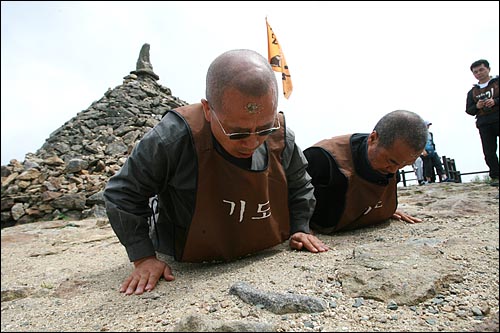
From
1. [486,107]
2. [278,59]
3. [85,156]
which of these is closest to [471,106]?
[486,107]

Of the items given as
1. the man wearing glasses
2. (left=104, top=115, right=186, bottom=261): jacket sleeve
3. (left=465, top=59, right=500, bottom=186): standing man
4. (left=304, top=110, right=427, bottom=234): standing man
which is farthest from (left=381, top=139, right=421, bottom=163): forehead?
(left=465, top=59, right=500, bottom=186): standing man

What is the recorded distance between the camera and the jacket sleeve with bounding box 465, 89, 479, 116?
4727 millimetres

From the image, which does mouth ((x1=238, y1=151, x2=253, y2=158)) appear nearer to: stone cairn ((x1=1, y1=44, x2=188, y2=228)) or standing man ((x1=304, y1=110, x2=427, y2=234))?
standing man ((x1=304, y1=110, x2=427, y2=234))

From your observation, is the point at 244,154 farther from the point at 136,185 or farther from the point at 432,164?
the point at 432,164

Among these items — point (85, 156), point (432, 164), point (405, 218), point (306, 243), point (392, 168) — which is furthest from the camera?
point (85, 156)

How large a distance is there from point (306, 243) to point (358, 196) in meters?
0.84

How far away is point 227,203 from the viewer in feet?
6.50

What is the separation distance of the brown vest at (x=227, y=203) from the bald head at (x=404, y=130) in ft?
2.84

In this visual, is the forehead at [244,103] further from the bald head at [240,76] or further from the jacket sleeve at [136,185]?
the jacket sleeve at [136,185]

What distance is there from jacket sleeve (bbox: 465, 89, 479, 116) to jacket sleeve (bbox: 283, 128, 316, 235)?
11.1ft

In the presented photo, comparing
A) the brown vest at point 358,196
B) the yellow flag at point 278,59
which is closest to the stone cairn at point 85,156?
the yellow flag at point 278,59

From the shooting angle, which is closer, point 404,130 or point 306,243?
point 306,243

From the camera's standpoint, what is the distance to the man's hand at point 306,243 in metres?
2.11

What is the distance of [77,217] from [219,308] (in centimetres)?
652
